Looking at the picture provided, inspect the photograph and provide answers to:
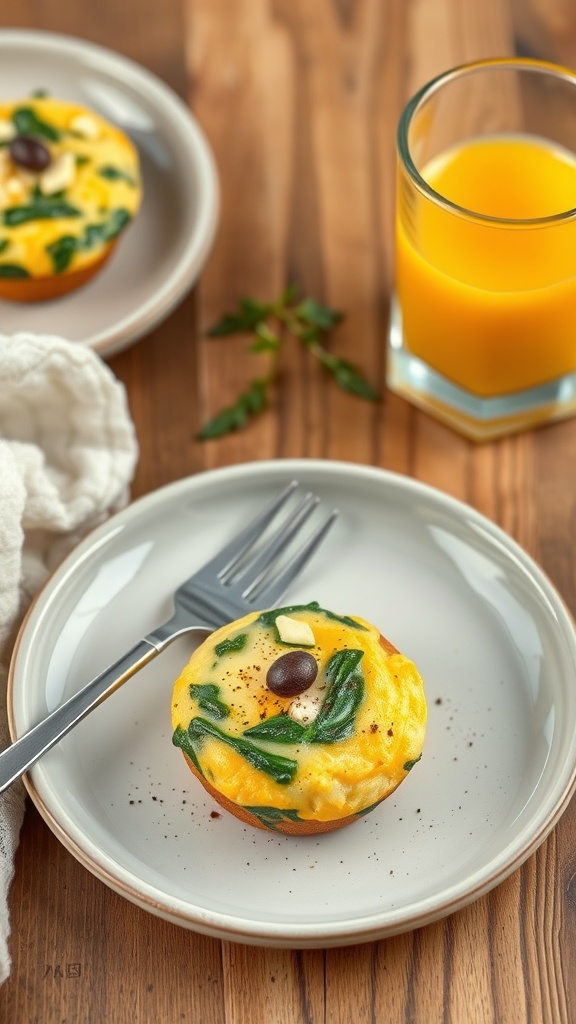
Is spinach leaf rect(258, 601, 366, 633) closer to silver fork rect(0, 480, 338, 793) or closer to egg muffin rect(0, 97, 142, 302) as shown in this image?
silver fork rect(0, 480, 338, 793)

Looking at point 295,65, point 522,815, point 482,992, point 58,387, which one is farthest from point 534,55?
point 482,992

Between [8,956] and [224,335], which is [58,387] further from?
[8,956]

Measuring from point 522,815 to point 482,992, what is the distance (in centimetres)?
22

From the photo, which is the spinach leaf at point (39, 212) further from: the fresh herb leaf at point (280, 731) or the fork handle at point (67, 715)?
the fresh herb leaf at point (280, 731)

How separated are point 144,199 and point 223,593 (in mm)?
952

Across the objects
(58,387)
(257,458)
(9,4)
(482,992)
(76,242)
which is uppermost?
(9,4)

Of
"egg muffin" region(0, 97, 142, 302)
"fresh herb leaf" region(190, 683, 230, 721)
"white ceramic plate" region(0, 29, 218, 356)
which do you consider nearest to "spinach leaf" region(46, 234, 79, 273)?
"egg muffin" region(0, 97, 142, 302)

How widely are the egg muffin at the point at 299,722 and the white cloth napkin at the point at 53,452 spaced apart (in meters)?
0.34

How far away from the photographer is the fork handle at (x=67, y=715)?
146cm

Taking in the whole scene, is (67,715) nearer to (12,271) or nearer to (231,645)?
(231,645)

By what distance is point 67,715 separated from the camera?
152 cm

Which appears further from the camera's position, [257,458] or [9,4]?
[9,4]

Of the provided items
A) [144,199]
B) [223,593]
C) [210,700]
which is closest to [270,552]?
[223,593]

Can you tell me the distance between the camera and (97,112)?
236 cm
